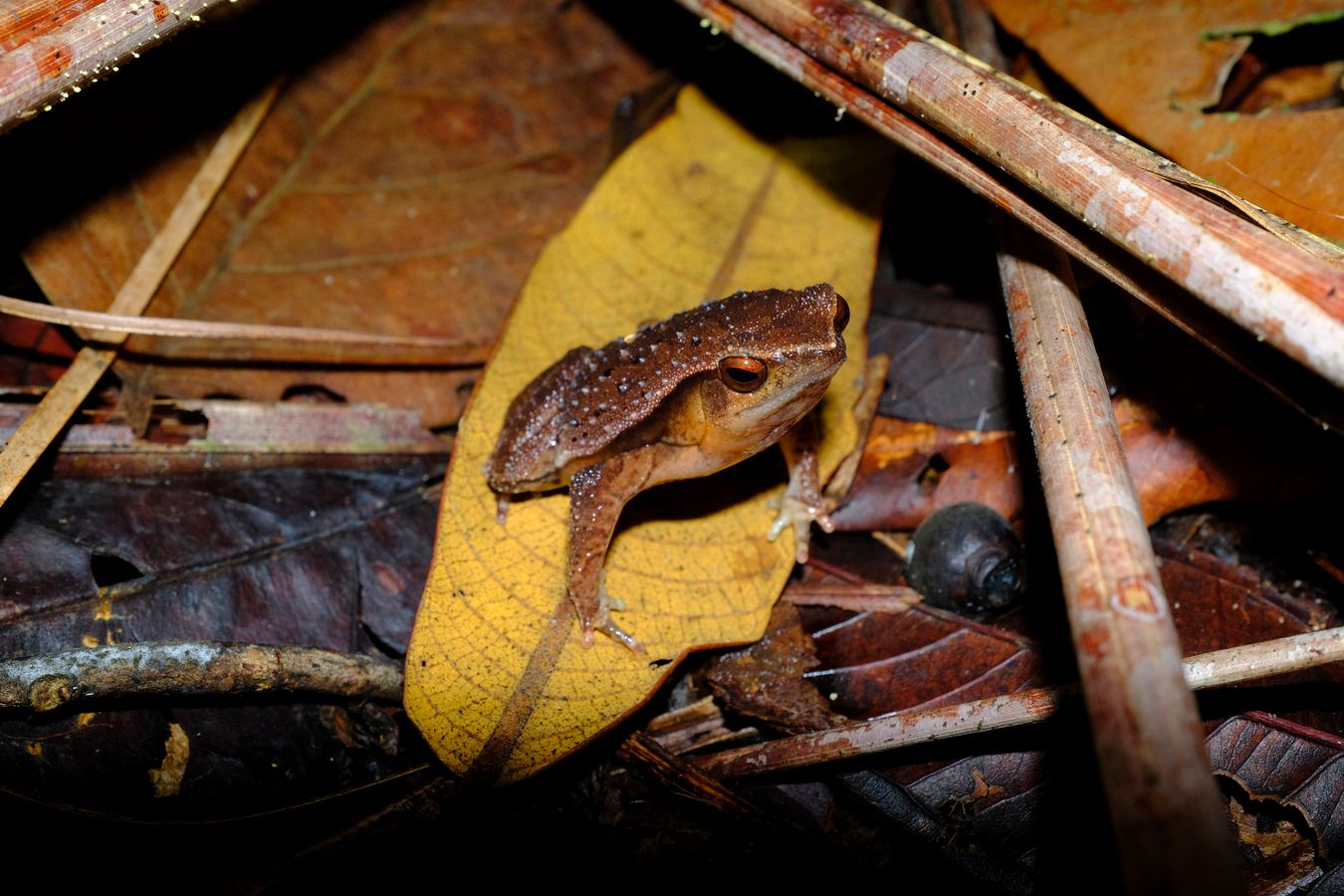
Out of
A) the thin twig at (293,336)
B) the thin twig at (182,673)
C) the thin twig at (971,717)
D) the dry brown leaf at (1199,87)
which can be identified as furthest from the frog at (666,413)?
the dry brown leaf at (1199,87)

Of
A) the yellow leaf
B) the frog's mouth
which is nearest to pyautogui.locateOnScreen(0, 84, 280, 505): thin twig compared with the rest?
the yellow leaf

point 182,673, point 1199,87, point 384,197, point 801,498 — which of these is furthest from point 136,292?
point 1199,87

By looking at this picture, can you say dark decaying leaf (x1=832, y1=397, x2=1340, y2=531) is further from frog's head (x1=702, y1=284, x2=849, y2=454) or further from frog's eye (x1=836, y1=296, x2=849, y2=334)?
frog's eye (x1=836, y1=296, x2=849, y2=334)

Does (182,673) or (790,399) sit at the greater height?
(790,399)

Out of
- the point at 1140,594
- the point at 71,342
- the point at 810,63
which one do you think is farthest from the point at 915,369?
the point at 71,342

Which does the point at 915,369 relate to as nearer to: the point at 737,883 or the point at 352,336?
the point at 737,883

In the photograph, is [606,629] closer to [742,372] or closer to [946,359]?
[742,372]

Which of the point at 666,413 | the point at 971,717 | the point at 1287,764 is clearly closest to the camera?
the point at 971,717
